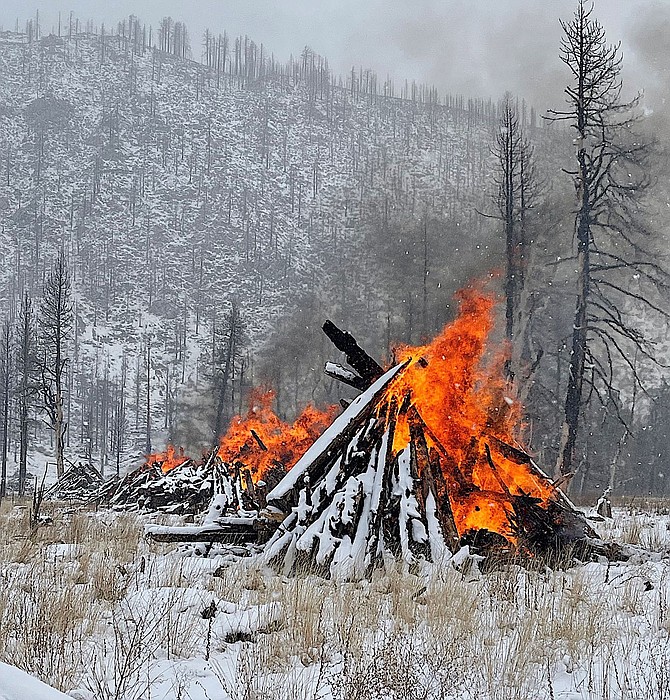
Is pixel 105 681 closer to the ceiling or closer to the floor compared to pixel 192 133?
closer to the floor

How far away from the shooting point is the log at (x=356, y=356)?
923 cm

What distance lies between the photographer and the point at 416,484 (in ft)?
25.9

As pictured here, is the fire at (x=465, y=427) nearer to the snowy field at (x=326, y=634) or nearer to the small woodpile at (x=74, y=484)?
the snowy field at (x=326, y=634)

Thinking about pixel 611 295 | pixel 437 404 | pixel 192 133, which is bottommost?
pixel 437 404

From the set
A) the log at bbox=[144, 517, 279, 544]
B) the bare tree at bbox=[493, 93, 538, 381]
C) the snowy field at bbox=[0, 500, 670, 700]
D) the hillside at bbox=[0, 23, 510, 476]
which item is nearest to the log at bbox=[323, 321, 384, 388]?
the log at bbox=[144, 517, 279, 544]

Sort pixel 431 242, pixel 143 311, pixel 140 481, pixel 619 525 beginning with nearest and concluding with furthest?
pixel 619 525 < pixel 140 481 < pixel 431 242 < pixel 143 311

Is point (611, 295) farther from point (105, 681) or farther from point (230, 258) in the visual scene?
point (230, 258)

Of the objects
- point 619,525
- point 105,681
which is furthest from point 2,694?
point 619,525

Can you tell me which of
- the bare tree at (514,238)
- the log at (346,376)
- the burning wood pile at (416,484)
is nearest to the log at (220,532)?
the burning wood pile at (416,484)

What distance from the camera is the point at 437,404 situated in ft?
30.5

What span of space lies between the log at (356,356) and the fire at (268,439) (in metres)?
4.67

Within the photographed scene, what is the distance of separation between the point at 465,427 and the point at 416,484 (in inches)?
59.7

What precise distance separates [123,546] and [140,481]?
11828 mm

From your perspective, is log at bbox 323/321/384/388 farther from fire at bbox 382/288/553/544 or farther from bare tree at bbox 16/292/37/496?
bare tree at bbox 16/292/37/496
